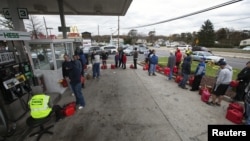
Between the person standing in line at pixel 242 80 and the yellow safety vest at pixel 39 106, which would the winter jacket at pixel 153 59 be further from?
the yellow safety vest at pixel 39 106

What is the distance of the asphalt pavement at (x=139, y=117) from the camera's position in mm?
3691

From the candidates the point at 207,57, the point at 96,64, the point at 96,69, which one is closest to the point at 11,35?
the point at 96,64

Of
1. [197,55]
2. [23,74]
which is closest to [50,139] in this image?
[23,74]

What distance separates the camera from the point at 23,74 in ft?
15.2

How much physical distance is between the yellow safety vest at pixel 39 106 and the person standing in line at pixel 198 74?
6100mm

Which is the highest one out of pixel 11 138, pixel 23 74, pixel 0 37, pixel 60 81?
pixel 0 37

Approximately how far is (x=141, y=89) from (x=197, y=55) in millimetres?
14150

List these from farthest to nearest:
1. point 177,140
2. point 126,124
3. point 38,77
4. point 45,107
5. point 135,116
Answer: point 38,77 < point 135,116 < point 126,124 < point 177,140 < point 45,107

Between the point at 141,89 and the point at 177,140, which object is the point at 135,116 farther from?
the point at 141,89

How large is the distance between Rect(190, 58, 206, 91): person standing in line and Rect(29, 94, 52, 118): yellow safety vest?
20.0 ft

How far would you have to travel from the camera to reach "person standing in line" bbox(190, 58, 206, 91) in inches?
247

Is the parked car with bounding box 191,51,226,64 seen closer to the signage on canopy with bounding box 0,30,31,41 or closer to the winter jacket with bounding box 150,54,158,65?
the winter jacket with bounding box 150,54,158,65

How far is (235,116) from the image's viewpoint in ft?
13.7

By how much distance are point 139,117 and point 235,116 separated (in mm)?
2860
